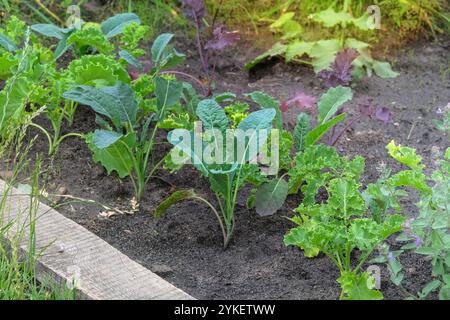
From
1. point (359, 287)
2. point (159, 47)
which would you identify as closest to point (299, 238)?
point (359, 287)

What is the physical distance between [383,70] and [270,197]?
1842 millimetres

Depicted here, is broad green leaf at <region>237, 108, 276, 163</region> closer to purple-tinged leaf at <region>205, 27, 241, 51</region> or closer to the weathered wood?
the weathered wood

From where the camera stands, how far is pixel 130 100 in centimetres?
325

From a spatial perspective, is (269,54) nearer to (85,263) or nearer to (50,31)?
(50,31)

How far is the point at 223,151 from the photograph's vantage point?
3014mm

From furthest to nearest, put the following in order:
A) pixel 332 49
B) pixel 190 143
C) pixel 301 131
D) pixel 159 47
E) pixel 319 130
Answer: pixel 332 49 → pixel 159 47 → pixel 301 131 → pixel 319 130 → pixel 190 143

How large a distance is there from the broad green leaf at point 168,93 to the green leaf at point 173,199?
0.40m

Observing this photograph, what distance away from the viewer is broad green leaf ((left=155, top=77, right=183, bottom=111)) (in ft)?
10.9

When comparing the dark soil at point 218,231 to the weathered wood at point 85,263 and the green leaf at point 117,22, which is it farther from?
the green leaf at point 117,22

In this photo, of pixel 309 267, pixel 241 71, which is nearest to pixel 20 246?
pixel 309 267

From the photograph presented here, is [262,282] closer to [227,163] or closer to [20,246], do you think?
[227,163]

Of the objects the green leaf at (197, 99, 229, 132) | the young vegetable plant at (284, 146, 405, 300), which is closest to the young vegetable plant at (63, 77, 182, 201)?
the green leaf at (197, 99, 229, 132)
